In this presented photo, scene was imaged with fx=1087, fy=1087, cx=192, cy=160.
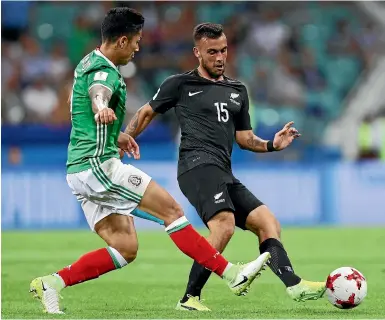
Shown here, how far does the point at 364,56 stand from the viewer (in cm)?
2369

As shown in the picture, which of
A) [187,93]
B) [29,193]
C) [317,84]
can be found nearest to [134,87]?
[317,84]

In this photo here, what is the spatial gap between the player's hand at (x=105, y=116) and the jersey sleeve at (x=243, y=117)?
1.79m

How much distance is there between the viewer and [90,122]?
7332 millimetres

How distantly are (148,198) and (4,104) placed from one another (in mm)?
14668

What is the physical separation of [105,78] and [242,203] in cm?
153

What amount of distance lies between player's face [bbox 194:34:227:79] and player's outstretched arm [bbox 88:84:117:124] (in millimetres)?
1268

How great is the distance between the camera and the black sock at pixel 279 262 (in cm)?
769

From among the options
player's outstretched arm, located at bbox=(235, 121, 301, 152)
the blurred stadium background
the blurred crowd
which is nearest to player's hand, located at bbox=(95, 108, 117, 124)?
player's outstretched arm, located at bbox=(235, 121, 301, 152)

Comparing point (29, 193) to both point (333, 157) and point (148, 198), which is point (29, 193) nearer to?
point (333, 157)

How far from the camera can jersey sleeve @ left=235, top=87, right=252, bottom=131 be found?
834 centimetres

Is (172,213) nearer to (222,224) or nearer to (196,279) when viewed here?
(222,224)

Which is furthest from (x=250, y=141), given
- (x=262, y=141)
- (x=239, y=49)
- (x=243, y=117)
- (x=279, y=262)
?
(x=239, y=49)

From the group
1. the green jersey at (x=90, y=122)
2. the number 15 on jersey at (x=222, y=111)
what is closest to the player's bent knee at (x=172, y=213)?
the green jersey at (x=90, y=122)

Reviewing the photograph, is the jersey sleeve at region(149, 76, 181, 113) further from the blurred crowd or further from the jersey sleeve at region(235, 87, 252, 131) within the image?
the blurred crowd
